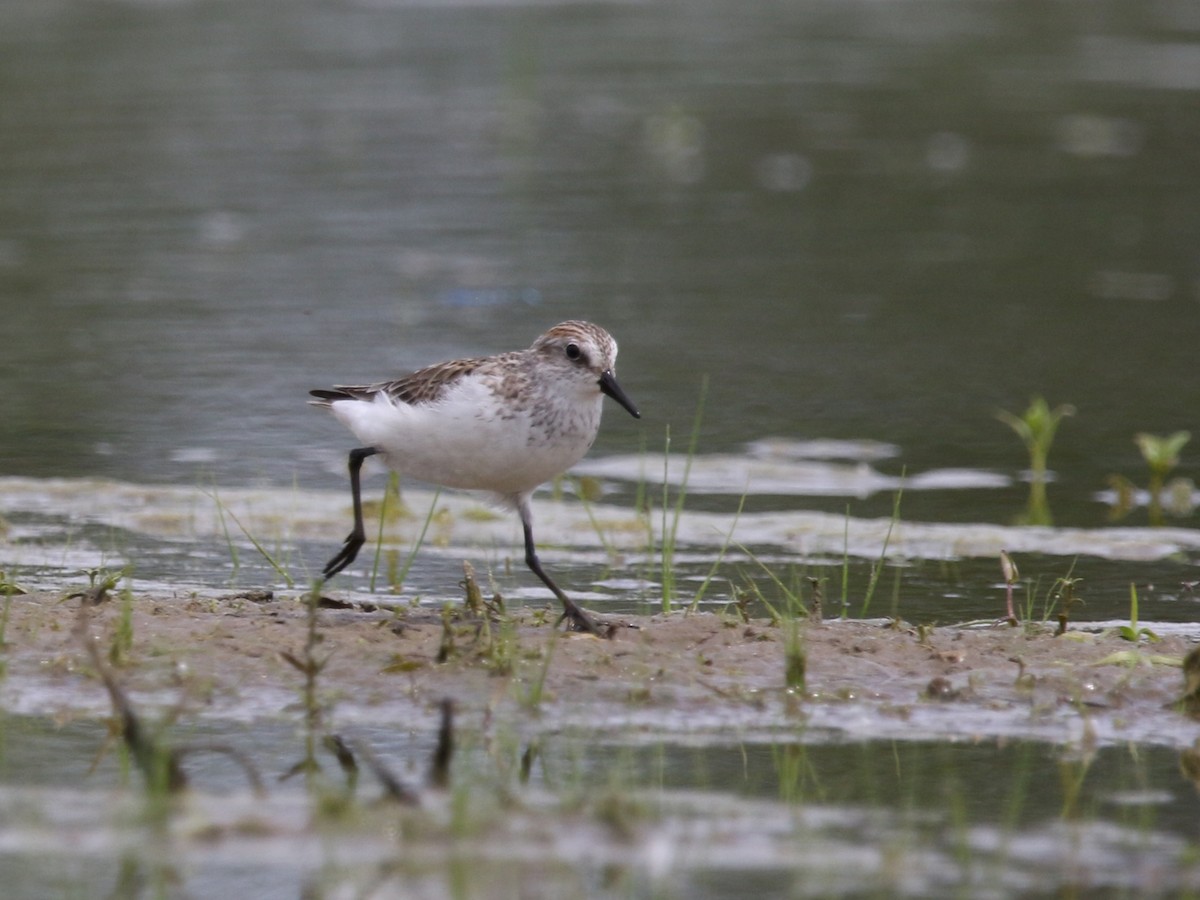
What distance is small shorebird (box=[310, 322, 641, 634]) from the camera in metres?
6.20

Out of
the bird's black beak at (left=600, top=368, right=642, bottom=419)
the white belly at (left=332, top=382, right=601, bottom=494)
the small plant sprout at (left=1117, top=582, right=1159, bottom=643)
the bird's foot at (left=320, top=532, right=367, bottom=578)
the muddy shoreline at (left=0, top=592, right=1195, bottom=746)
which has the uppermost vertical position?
the bird's black beak at (left=600, top=368, right=642, bottom=419)

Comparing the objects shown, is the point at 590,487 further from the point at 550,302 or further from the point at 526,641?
the point at 550,302

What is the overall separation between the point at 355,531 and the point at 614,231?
28.2 ft

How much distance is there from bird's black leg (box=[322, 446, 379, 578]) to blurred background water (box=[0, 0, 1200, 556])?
213 centimetres

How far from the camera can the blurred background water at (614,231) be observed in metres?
10.2

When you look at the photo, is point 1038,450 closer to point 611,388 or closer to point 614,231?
point 611,388

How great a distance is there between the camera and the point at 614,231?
49.1ft

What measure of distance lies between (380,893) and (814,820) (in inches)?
45.7

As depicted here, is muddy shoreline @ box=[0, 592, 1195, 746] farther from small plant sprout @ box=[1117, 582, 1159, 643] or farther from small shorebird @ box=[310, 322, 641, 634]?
small shorebird @ box=[310, 322, 641, 634]

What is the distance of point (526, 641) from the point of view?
5996 mm

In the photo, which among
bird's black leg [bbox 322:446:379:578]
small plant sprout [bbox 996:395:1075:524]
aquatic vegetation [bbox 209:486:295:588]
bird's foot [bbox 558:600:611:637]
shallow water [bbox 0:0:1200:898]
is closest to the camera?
shallow water [bbox 0:0:1200:898]

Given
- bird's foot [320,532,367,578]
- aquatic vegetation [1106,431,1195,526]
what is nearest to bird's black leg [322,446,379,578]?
bird's foot [320,532,367,578]

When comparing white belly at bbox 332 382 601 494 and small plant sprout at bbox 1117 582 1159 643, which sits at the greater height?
white belly at bbox 332 382 601 494

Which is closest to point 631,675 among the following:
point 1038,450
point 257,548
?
point 257,548
